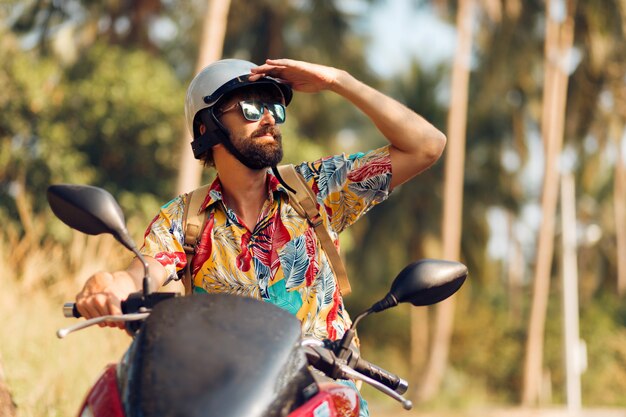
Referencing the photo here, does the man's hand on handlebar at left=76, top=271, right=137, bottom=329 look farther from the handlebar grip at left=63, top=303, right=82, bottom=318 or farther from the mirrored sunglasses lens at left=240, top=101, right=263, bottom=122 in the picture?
the mirrored sunglasses lens at left=240, top=101, right=263, bottom=122

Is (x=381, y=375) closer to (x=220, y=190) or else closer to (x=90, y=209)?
(x=90, y=209)

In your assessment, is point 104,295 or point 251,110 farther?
point 251,110

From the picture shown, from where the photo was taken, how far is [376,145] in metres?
36.5

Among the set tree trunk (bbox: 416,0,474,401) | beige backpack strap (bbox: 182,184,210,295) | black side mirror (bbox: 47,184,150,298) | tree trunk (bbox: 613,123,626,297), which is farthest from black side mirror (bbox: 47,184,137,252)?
tree trunk (bbox: 613,123,626,297)

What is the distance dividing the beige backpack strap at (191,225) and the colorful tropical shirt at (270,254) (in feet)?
0.06

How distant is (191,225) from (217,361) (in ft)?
4.65

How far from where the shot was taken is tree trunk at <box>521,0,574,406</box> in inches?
1319

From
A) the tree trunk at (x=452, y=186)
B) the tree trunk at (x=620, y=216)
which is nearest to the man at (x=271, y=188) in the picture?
the tree trunk at (x=452, y=186)

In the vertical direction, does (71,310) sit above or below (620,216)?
above

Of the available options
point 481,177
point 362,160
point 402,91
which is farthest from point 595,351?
point 362,160

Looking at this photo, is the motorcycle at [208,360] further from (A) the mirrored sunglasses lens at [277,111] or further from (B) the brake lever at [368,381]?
(A) the mirrored sunglasses lens at [277,111]

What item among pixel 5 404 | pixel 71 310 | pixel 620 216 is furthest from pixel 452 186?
pixel 620 216

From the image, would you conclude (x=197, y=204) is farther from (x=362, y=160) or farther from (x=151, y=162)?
(x=151, y=162)

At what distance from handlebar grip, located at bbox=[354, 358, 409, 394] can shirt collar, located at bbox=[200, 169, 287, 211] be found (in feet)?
3.47
